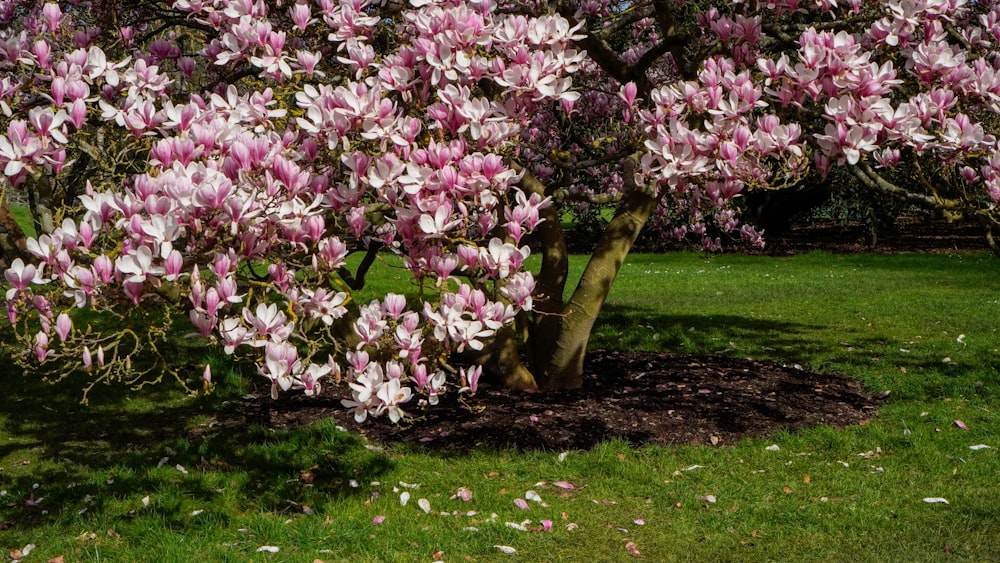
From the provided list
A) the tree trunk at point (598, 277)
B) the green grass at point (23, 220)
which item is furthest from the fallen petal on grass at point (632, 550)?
the green grass at point (23, 220)

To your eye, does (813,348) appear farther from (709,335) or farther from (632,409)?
(632,409)

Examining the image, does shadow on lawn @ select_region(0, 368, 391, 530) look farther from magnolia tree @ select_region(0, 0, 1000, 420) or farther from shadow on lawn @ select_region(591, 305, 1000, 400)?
shadow on lawn @ select_region(591, 305, 1000, 400)

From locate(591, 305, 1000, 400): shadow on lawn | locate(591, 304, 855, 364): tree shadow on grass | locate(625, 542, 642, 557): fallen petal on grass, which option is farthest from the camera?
locate(591, 304, 855, 364): tree shadow on grass

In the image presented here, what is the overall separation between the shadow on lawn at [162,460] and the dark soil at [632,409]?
17.4 inches

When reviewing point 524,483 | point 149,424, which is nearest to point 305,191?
point 524,483

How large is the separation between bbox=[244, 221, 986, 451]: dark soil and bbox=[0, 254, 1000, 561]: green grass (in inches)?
8.9

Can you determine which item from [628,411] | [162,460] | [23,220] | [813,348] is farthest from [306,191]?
[23,220]

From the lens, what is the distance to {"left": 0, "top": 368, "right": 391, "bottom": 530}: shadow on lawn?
232 inches

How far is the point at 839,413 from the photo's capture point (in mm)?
7656

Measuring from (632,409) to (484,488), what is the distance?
1.98 meters

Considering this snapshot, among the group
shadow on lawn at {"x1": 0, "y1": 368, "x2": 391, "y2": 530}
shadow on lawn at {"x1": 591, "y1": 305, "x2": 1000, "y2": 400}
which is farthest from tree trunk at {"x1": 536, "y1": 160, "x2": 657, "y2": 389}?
shadow on lawn at {"x1": 591, "y1": 305, "x2": 1000, "y2": 400}

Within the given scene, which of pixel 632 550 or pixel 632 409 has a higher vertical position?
pixel 632 409

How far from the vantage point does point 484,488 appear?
19.6ft

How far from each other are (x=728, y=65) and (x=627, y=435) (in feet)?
10.1
